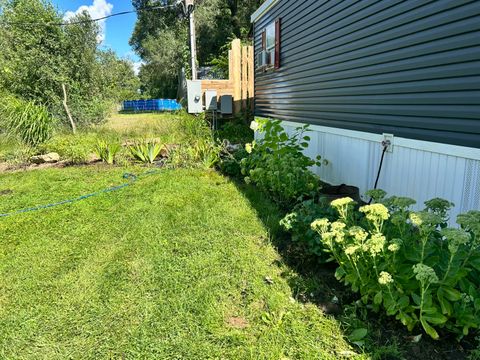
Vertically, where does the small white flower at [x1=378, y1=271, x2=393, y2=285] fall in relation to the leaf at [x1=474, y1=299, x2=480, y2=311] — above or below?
above

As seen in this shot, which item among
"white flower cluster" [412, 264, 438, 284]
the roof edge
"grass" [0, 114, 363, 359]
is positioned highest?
the roof edge

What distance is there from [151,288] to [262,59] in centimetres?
614

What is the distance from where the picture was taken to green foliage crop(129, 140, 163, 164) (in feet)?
21.1

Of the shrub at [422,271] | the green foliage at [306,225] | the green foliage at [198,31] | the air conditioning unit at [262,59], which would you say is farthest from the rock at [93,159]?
the green foliage at [198,31]

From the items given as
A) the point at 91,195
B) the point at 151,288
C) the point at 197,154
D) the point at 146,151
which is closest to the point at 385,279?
the point at 151,288

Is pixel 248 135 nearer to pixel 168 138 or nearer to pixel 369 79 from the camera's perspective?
pixel 168 138

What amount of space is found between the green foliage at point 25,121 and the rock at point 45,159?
1.64 ft

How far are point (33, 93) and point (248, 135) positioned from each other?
18.7 feet

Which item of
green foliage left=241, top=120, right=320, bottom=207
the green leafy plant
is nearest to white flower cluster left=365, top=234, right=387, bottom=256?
A: green foliage left=241, top=120, right=320, bottom=207

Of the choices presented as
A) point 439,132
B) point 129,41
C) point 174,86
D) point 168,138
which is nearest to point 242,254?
point 439,132

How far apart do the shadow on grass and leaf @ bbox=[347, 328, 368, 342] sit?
3 centimetres

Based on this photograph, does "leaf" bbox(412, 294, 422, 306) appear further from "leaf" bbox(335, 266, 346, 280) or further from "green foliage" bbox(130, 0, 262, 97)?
"green foliage" bbox(130, 0, 262, 97)

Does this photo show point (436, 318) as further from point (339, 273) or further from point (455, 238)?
point (339, 273)

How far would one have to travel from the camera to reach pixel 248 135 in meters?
8.74
